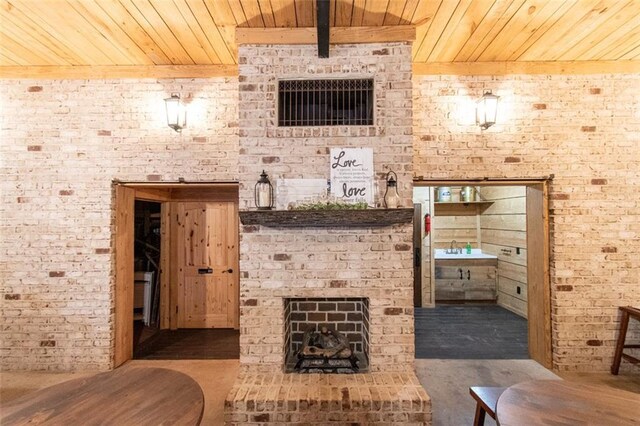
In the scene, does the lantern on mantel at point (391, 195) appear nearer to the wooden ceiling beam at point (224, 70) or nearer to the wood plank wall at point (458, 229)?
the wooden ceiling beam at point (224, 70)

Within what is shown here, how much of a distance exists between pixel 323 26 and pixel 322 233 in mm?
1589

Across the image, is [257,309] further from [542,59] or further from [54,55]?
[542,59]

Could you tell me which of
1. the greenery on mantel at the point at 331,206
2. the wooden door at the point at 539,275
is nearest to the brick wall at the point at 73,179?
the greenery on mantel at the point at 331,206

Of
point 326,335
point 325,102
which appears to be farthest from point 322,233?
point 325,102

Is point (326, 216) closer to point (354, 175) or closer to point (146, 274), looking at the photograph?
point (354, 175)

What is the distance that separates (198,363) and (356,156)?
9.27 ft

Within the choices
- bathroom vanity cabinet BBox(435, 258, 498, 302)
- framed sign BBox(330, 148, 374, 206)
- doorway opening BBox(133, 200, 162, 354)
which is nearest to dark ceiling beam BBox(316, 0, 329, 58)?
framed sign BBox(330, 148, 374, 206)

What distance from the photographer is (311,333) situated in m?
2.86

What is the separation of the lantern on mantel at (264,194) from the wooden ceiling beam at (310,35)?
3.71ft

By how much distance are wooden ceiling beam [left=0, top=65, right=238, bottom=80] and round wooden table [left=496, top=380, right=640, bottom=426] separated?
342cm

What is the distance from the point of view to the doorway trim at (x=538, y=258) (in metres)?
3.14

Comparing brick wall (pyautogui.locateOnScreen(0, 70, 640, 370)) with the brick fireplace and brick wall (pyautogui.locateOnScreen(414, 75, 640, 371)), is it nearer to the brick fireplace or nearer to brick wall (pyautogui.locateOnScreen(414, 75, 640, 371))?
brick wall (pyautogui.locateOnScreen(414, 75, 640, 371))

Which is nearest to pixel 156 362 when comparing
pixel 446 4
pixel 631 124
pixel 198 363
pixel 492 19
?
pixel 198 363

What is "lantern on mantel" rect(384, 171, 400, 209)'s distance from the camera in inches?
96.8
